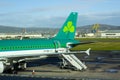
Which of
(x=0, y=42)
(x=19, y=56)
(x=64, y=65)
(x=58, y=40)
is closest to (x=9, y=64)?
(x=19, y=56)

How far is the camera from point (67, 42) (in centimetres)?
4759

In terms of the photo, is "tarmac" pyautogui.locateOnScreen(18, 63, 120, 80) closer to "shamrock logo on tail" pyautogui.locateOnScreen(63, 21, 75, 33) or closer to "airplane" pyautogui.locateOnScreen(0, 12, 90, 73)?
"airplane" pyautogui.locateOnScreen(0, 12, 90, 73)

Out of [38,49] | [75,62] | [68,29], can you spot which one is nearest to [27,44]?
[38,49]

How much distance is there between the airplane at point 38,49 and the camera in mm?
37263

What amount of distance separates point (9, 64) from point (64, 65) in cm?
999

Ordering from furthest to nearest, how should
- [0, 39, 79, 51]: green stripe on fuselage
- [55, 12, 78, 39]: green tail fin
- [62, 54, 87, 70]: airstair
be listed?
[55, 12, 78, 39]: green tail fin → [62, 54, 87, 70]: airstair → [0, 39, 79, 51]: green stripe on fuselage

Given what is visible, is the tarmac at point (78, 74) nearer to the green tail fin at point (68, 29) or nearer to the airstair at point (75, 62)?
the airstair at point (75, 62)

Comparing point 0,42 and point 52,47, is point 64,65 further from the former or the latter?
point 0,42

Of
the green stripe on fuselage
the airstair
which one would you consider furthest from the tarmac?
the green stripe on fuselage

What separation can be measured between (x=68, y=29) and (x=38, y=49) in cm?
894

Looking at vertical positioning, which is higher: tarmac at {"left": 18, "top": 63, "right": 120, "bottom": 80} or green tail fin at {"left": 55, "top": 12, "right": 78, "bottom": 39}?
green tail fin at {"left": 55, "top": 12, "right": 78, "bottom": 39}

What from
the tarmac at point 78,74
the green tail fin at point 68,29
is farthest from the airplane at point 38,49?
the tarmac at point 78,74

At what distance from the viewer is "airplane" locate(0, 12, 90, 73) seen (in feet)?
122

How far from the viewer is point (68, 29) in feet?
164
